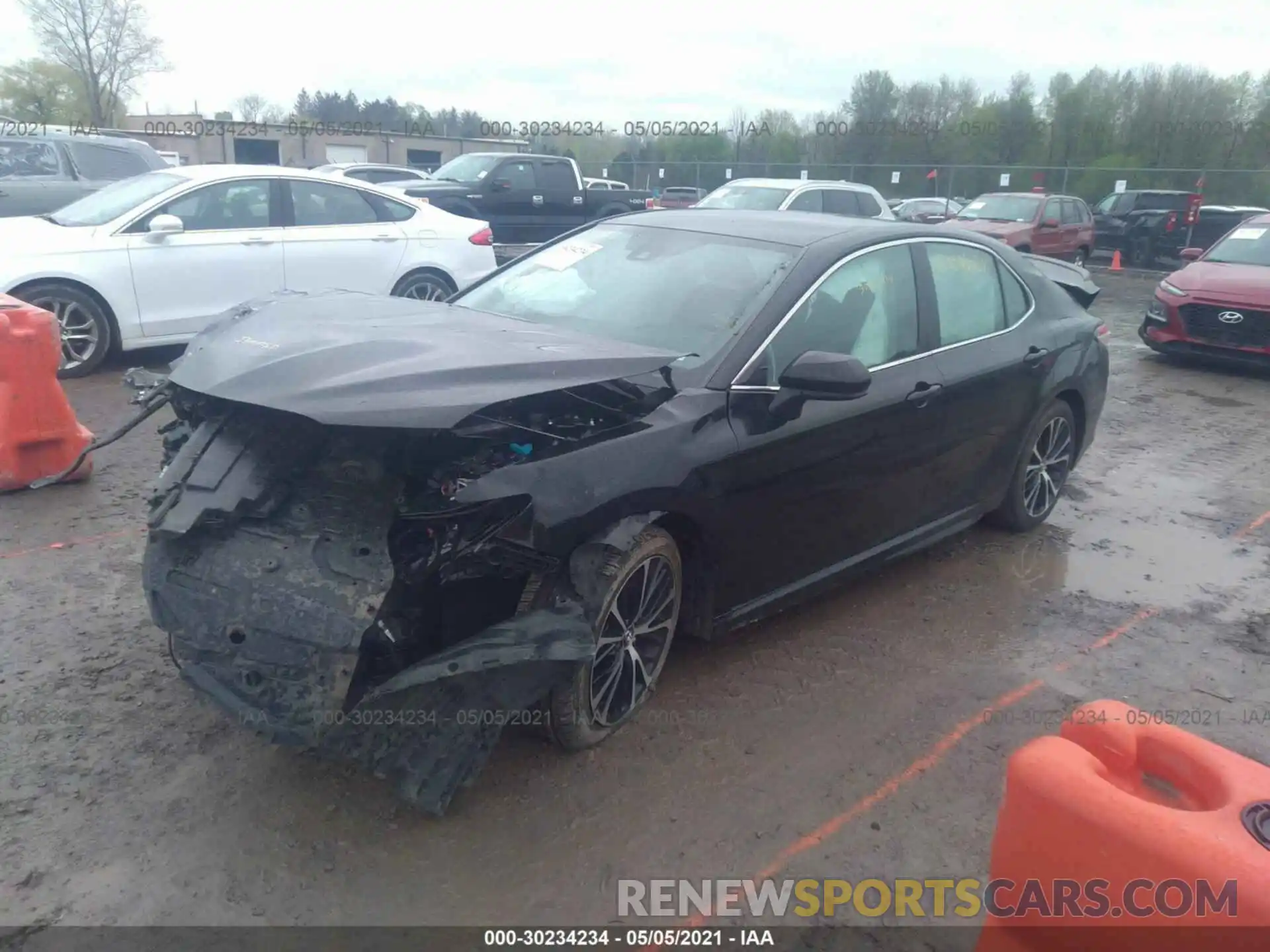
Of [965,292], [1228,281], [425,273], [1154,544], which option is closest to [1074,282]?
[1154,544]

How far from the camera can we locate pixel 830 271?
4.07m

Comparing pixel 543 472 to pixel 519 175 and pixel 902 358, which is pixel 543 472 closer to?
pixel 902 358

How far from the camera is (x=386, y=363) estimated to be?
301 cm

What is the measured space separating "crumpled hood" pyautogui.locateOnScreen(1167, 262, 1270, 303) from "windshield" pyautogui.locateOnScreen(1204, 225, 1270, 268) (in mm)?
140

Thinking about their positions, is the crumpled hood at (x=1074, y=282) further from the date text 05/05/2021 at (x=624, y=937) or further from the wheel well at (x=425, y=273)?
the wheel well at (x=425, y=273)

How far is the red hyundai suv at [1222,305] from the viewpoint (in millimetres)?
10258

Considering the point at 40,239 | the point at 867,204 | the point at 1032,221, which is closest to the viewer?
the point at 40,239

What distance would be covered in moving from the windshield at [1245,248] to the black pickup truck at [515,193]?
9347 millimetres

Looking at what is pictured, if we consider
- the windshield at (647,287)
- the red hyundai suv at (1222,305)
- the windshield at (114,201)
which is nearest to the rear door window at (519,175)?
the windshield at (114,201)

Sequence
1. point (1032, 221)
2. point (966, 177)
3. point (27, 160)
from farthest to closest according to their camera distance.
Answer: point (966, 177)
point (1032, 221)
point (27, 160)

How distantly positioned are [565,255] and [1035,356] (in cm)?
244

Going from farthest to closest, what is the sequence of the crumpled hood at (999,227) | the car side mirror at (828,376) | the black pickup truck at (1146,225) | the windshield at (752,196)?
the black pickup truck at (1146,225) < the crumpled hood at (999,227) < the windshield at (752,196) < the car side mirror at (828,376)

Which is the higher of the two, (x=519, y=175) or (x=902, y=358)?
(x=902, y=358)

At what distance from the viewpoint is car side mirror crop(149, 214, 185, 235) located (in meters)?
7.88
